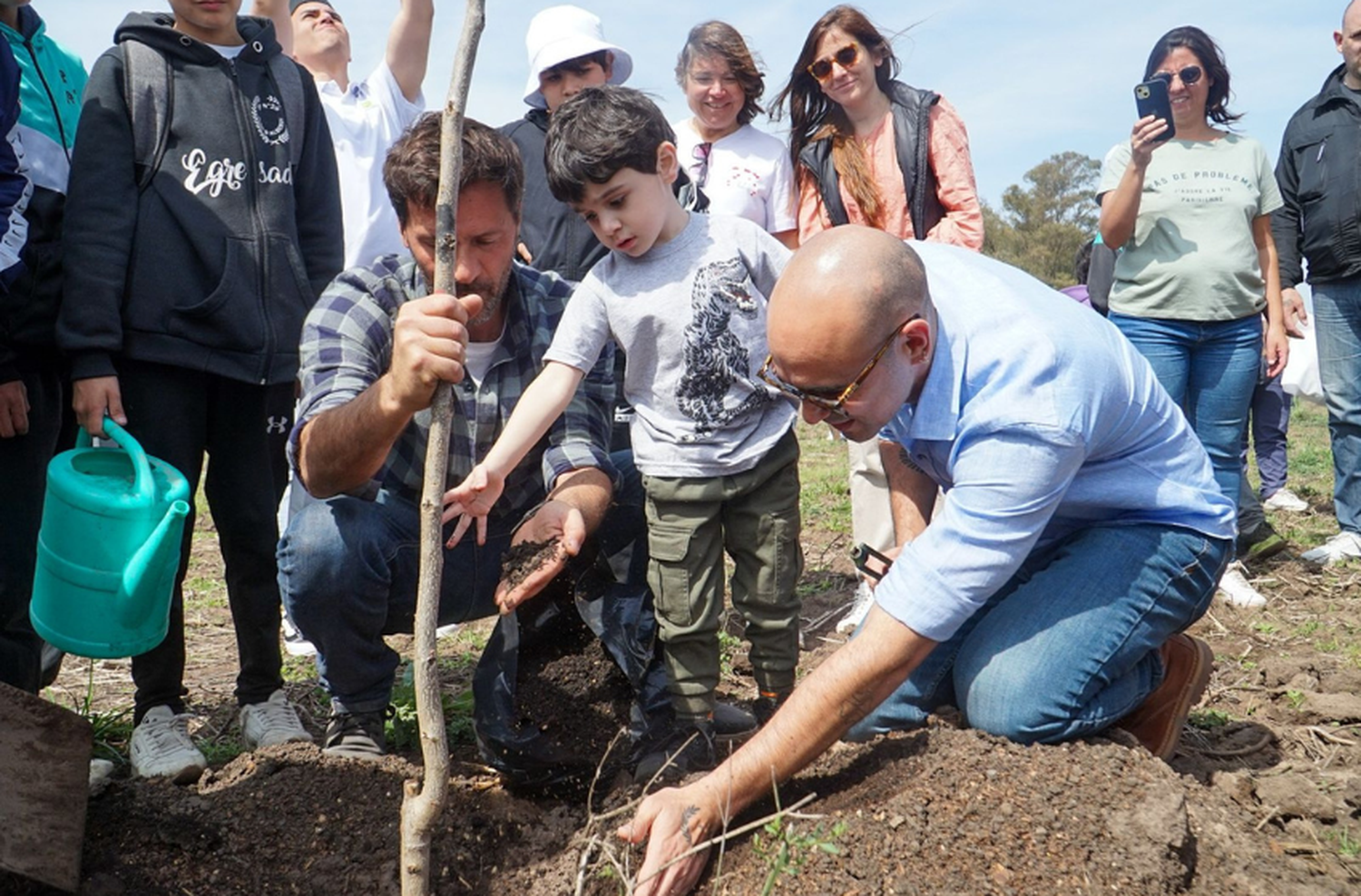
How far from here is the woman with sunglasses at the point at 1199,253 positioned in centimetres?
468

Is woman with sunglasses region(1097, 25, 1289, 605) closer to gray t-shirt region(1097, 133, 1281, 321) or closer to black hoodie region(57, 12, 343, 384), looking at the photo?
gray t-shirt region(1097, 133, 1281, 321)

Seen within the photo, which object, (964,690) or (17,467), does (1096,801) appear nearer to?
(964,690)

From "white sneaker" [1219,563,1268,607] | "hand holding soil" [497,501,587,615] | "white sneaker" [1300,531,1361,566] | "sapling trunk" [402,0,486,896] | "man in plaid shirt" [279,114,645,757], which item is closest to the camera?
"sapling trunk" [402,0,486,896]

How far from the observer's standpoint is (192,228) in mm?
3010

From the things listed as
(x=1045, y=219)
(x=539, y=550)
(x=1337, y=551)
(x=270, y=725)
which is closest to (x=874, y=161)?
(x=539, y=550)

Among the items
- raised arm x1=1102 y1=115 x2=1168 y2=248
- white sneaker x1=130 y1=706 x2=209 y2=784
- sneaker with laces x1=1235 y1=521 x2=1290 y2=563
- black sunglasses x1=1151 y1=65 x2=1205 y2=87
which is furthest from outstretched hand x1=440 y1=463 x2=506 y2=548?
sneaker with laces x1=1235 y1=521 x2=1290 y2=563

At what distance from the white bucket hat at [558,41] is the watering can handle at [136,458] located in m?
1.99

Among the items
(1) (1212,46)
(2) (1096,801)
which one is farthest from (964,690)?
(1) (1212,46)

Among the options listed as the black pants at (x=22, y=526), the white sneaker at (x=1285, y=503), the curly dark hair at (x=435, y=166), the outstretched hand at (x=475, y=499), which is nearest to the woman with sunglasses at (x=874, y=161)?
the curly dark hair at (x=435, y=166)

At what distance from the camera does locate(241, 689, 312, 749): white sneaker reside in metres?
3.03

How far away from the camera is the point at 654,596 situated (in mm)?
3141

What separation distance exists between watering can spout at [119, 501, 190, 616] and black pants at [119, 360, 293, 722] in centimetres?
55

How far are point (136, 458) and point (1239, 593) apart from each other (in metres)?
4.18

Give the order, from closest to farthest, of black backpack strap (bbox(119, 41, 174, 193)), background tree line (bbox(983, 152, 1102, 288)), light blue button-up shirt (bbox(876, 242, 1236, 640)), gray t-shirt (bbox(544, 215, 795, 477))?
light blue button-up shirt (bbox(876, 242, 1236, 640)) < black backpack strap (bbox(119, 41, 174, 193)) < gray t-shirt (bbox(544, 215, 795, 477)) < background tree line (bbox(983, 152, 1102, 288))
